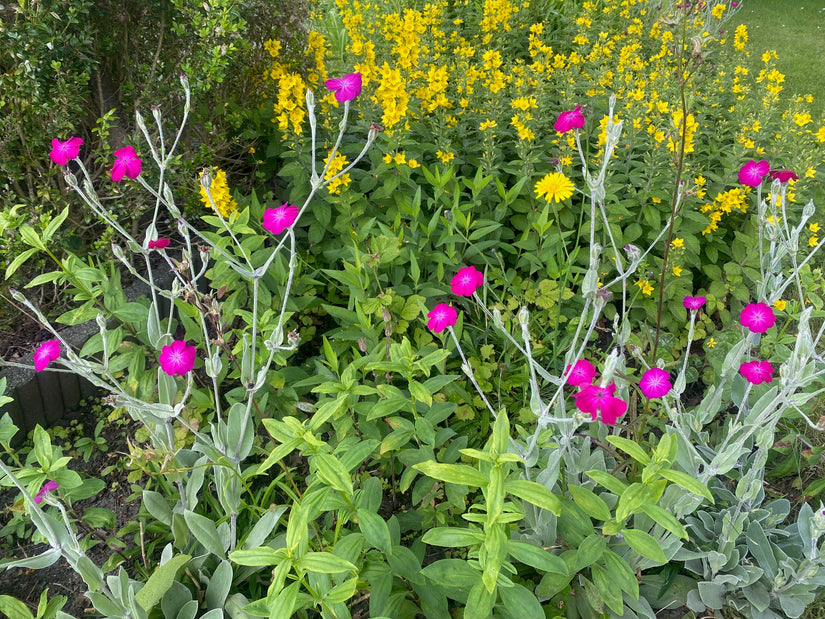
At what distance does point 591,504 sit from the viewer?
4.57 feet

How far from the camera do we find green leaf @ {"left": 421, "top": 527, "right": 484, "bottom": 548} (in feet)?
4.20

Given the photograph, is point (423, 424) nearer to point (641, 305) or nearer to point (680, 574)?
point (680, 574)

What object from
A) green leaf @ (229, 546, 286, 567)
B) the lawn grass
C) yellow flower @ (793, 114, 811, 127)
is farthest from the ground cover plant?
the lawn grass

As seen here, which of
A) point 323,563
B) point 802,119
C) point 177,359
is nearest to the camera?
point 323,563

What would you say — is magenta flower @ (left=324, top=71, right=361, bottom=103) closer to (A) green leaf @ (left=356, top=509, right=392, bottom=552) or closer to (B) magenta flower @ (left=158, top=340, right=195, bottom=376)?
(B) magenta flower @ (left=158, top=340, right=195, bottom=376)

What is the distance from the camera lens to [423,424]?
5.56 feet

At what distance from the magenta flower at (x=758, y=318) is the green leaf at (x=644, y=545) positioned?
0.65 m

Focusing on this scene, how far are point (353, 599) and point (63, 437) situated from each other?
1.43 m

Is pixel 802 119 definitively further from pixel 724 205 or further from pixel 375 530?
pixel 375 530

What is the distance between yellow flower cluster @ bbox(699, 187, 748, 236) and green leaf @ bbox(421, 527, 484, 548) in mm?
1942

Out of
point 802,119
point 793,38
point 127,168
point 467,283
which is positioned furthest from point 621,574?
point 793,38

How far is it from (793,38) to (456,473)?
303 inches

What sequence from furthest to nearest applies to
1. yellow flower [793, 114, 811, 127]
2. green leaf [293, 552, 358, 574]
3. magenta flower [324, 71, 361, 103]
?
yellow flower [793, 114, 811, 127] → magenta flower [324, 71, 361, 103] → green leaf [293, 552, 358, 574]

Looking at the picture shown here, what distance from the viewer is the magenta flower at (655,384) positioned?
1426 mm
